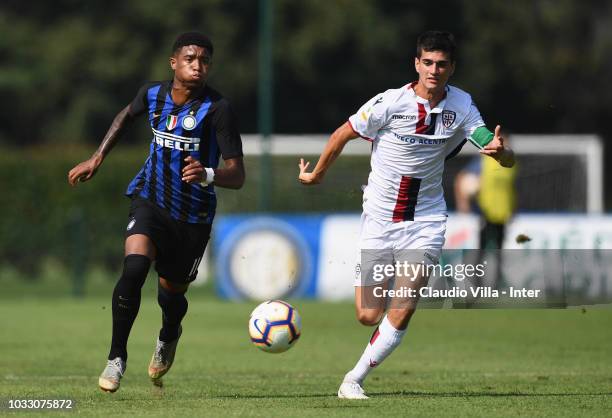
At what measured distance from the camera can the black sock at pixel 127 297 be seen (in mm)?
9227

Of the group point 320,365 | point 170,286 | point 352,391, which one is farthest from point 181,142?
point 320,365

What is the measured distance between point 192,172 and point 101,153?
1.02 meters

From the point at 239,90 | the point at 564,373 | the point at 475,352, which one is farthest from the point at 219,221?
the point at 239,90

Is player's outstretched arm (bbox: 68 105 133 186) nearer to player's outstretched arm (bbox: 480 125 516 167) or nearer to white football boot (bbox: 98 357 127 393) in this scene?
white football boot (bbox: 98 357 127 393)

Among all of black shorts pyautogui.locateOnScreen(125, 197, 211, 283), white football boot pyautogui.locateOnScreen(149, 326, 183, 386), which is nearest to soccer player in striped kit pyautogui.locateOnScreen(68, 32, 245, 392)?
black shorts pyautogui.locateOnScreen(125, 197, 211, 283)

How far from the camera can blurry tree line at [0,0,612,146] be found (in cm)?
4456

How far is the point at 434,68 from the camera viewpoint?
924cm

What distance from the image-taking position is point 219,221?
71.7 feet

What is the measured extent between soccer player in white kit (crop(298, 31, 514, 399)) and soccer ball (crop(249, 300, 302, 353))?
473 mm

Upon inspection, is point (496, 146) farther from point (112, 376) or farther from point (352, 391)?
point (112, 376)

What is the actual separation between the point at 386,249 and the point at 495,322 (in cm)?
855

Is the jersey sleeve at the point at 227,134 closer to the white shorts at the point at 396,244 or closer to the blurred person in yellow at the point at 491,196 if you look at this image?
the white shorts at the point at 396,244

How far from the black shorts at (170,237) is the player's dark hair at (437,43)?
6.47 ft

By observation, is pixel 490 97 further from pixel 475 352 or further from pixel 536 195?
pixel 475 352
